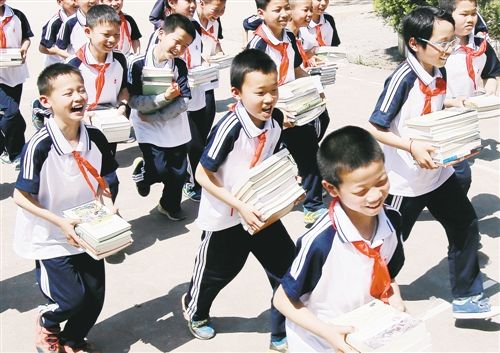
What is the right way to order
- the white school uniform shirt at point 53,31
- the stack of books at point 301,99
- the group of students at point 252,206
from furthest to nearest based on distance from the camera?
the white school uniform shirt at point 53,31 → the stack of books at point 301,99 → the group of students at point 252,206

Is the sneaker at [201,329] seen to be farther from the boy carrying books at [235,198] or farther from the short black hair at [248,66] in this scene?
the short black hair at [248,66]

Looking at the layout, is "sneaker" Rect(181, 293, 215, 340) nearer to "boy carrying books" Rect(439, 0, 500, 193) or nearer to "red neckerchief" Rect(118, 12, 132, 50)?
"boy carrying books" Rect(439, 0, 500, 193)

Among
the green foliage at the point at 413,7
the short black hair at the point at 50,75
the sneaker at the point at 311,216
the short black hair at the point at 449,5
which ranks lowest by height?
the sneaker at the point at 311,216

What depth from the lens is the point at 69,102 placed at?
411 cm

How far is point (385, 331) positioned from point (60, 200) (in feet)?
6.94

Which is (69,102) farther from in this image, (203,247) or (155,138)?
(155,138)

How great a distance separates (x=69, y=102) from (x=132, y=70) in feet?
5.67

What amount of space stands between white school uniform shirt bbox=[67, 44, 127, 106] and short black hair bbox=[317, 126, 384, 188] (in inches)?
120

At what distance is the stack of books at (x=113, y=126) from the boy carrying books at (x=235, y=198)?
1104mm

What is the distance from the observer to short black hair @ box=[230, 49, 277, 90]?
4.11m

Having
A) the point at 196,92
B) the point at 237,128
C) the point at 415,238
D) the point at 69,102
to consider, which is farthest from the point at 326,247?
the point at 196,92

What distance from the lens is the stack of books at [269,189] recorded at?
154 inches

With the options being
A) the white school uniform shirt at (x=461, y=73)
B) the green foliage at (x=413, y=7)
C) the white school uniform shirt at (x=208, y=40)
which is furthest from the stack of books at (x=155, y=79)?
the green foliage at (x=413, y=7)

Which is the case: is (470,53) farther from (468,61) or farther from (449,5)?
(449,5)
